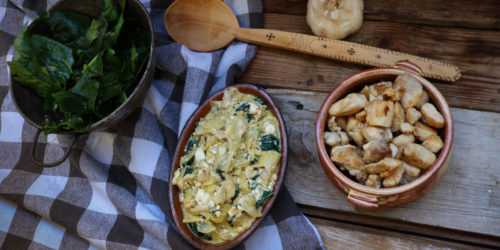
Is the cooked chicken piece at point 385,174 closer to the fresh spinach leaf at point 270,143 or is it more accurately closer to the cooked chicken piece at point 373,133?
the cooked chicken piece at point 373,133

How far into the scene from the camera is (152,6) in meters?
1.70

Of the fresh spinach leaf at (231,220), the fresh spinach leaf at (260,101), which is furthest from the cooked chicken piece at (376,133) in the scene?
the fresh spinach leaf at (231,220)

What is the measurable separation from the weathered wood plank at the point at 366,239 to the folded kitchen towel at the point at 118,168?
0.17 meters

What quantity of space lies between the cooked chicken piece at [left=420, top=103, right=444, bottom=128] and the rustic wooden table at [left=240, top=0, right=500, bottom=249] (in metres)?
0.24

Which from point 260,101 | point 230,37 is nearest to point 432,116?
point 260,101

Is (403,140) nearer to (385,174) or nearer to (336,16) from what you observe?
(385,174)

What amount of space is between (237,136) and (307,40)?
1.45ft

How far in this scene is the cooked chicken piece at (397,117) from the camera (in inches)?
49.6

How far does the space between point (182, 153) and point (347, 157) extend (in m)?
0.58

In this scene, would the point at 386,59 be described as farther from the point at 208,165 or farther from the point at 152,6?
the point at 152,6

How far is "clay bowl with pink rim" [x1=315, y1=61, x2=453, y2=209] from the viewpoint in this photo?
1.20 metres

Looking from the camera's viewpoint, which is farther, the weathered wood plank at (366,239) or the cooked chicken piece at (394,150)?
the weathered wood plank at (366,239)

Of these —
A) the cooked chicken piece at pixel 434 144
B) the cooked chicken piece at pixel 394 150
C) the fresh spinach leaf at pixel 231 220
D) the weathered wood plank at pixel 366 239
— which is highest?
the cooked chicken piece at pixel 434 144

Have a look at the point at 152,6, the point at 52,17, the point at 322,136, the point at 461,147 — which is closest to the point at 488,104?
the point at 461,147
